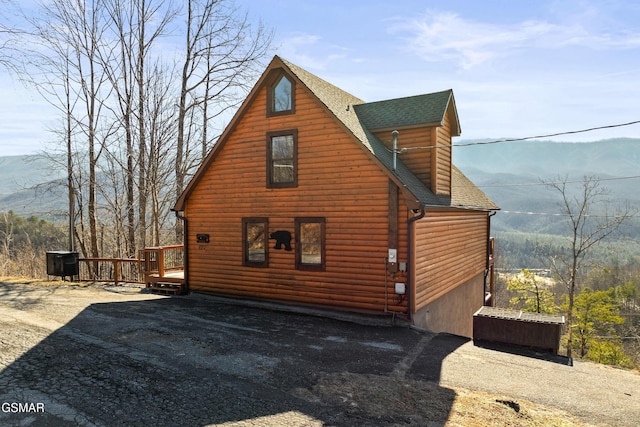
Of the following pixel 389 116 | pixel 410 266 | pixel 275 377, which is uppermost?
pixel 389 116

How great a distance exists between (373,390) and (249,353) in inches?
112

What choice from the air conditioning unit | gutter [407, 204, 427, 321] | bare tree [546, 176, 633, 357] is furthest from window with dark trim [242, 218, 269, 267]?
bare tree [546, 176, 633, 357]

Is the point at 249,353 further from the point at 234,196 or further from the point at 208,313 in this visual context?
the point at 234,196

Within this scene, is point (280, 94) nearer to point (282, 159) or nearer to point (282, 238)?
point (282, 159)

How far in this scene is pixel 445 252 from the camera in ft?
42.8

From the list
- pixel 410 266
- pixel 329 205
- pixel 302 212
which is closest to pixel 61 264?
pixel 302 212

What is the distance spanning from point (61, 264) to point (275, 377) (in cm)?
1425

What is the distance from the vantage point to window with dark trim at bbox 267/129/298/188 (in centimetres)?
1212

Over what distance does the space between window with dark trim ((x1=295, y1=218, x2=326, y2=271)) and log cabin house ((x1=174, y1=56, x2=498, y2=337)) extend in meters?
Result: 0.03

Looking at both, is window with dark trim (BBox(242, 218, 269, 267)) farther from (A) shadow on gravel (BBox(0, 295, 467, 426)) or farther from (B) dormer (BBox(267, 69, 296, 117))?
(B) dormer (BBox(267, 69, 296, 117))

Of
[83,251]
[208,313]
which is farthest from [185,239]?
[83,251]

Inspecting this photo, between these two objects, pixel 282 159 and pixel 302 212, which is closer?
pixel 302 212

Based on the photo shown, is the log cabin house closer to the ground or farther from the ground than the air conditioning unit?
farther from the ground

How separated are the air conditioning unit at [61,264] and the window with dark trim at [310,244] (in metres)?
11.2
